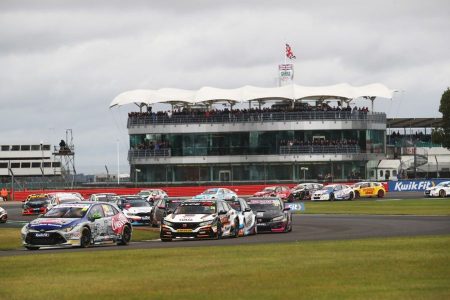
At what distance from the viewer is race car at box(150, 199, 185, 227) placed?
4609cm

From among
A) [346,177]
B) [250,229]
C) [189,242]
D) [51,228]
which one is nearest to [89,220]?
[51,228]

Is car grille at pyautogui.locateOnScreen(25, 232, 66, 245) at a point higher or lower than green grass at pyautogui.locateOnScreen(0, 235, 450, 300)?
higher

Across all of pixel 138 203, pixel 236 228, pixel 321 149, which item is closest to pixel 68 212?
pixel 236 228

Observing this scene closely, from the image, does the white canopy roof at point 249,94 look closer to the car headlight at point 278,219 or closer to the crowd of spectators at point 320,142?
the crowd of spectators at point 320,142

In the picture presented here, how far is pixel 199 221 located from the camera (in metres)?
34.0

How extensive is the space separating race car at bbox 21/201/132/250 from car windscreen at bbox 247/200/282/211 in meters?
8.81

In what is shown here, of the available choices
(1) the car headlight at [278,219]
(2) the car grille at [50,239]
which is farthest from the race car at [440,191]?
(2) the car grille at [50,239]

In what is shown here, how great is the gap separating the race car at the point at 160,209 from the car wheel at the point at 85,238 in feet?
49.5

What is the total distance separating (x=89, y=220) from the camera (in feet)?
101

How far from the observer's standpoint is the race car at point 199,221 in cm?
3388

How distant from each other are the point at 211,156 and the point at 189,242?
270ft

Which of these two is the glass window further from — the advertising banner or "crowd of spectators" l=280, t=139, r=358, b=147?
the advertising banner

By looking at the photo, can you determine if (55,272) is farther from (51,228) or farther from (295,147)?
(295,147)

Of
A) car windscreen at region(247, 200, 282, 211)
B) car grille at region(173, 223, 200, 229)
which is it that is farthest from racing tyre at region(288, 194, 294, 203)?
car grille at region(173, 223, 200, 229)
